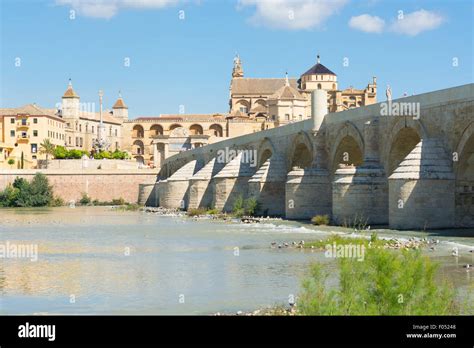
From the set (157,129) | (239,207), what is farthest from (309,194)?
(157,129)

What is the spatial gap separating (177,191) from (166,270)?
38.9 meters

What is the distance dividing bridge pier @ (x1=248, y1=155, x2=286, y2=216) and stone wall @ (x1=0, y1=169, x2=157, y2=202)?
91.0 ft

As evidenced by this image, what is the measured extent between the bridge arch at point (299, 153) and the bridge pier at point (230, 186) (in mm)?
3833

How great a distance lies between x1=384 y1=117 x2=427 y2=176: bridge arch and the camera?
30484mm

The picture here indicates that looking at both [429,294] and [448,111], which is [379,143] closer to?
[448,111]

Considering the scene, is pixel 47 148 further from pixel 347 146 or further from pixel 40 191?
pixel 347 146

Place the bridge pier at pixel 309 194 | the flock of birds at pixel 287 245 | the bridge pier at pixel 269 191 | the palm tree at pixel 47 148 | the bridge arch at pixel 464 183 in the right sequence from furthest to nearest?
the palm tree at pixel 47 148 < the bridge pier at pixel 269 191 < the bridge pier at pixel 309 194 < the bridge arch at pixel 464 183 < the flock of birds at pixel 287 245

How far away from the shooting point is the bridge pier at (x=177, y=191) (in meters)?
57.0

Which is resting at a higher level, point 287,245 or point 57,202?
point 57,202

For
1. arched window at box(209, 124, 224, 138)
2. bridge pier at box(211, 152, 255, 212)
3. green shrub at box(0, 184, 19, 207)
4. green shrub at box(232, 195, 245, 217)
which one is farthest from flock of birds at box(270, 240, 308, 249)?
arched window at box(209, 124, 224, 138)

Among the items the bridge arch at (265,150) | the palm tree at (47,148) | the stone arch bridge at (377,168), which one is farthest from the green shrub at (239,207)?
the palm tree at (47,148)

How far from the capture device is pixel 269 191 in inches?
1666

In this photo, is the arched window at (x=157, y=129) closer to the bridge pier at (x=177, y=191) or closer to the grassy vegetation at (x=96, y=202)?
the grassy vegetation at (x=96, y=202)

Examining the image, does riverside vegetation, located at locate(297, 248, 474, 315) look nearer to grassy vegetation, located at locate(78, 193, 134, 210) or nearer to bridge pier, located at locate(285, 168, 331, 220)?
bridge pier, located at locate(285, 168, 331, 220)
